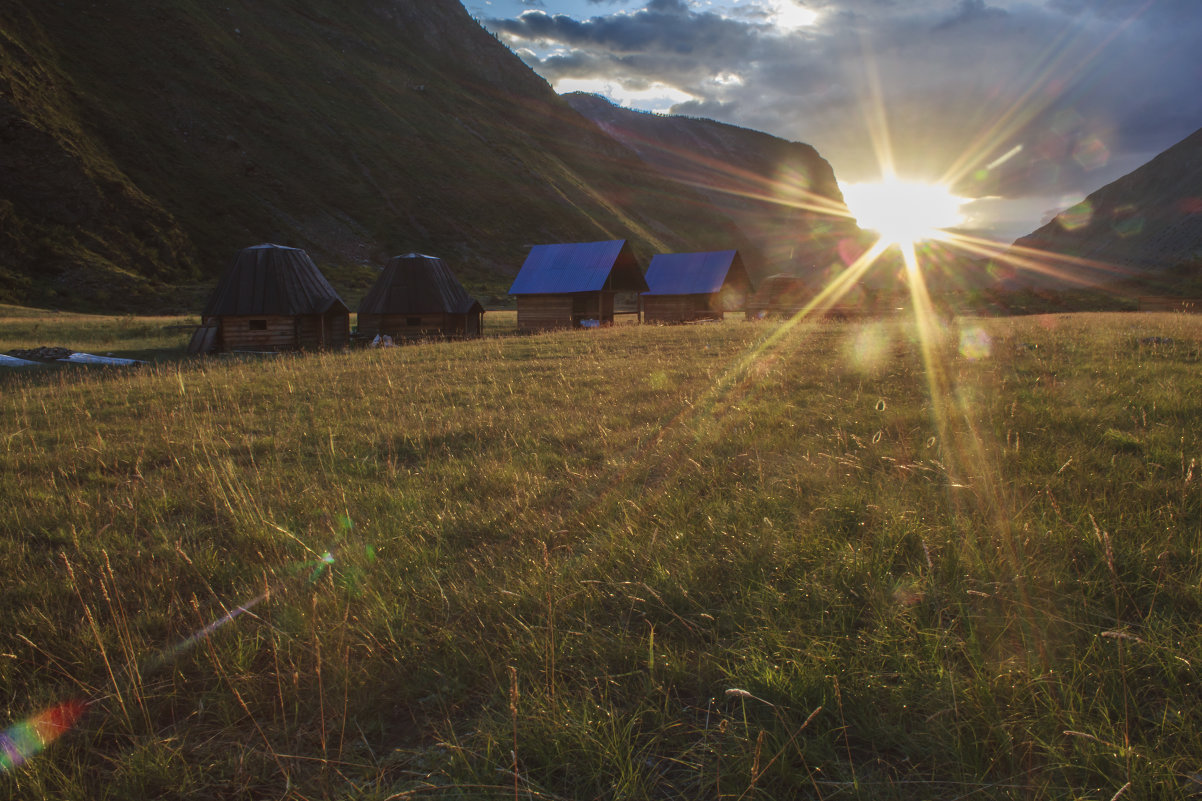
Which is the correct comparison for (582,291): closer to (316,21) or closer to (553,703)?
(553,703)

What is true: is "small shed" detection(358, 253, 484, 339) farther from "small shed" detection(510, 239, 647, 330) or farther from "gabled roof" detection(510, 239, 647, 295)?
"small shed" detection(510, 239, 647, 330)

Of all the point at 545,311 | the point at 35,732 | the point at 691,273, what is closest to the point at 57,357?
the point at 545,311

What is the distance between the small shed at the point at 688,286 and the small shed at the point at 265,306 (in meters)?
20.1

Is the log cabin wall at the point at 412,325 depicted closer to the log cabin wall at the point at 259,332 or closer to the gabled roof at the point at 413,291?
the gabled roof at the point at 413,291

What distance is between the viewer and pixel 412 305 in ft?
93.6

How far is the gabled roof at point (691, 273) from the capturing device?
3856cm

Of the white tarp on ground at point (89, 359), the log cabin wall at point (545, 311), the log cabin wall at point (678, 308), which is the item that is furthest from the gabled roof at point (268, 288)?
the log cabin wall at point (678, 308)

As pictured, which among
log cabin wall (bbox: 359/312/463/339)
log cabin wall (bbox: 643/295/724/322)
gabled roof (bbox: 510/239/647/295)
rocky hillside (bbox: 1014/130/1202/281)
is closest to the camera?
log cabin wall (bbox: 359/312/463/339)

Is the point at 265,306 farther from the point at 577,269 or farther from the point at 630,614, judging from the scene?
the point at 630,614

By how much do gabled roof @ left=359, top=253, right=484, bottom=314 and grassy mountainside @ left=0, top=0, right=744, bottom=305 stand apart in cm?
2745

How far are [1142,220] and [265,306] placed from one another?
183 meters

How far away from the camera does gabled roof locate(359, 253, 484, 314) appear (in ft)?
93.6

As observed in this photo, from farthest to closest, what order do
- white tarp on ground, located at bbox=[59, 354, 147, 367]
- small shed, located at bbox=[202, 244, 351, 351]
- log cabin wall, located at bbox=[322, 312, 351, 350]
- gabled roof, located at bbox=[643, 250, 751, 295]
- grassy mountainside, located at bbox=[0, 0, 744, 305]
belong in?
grassy mountainside, located at bbox=[0, 0, 744, 305] < gabled roof, located at bbox=[643, 250, 751, 295] < log cabin wall, located at bbox=[322, 312, 351, 350] < small shed, located at bbox=[202, 244, 351, 351] < white tarp on ground, located at bbox=[59, 354, 147, 367]

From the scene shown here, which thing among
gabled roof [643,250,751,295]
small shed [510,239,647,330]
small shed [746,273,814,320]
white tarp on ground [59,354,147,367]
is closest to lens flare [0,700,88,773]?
white tarp on ground [59,354,147,367]
